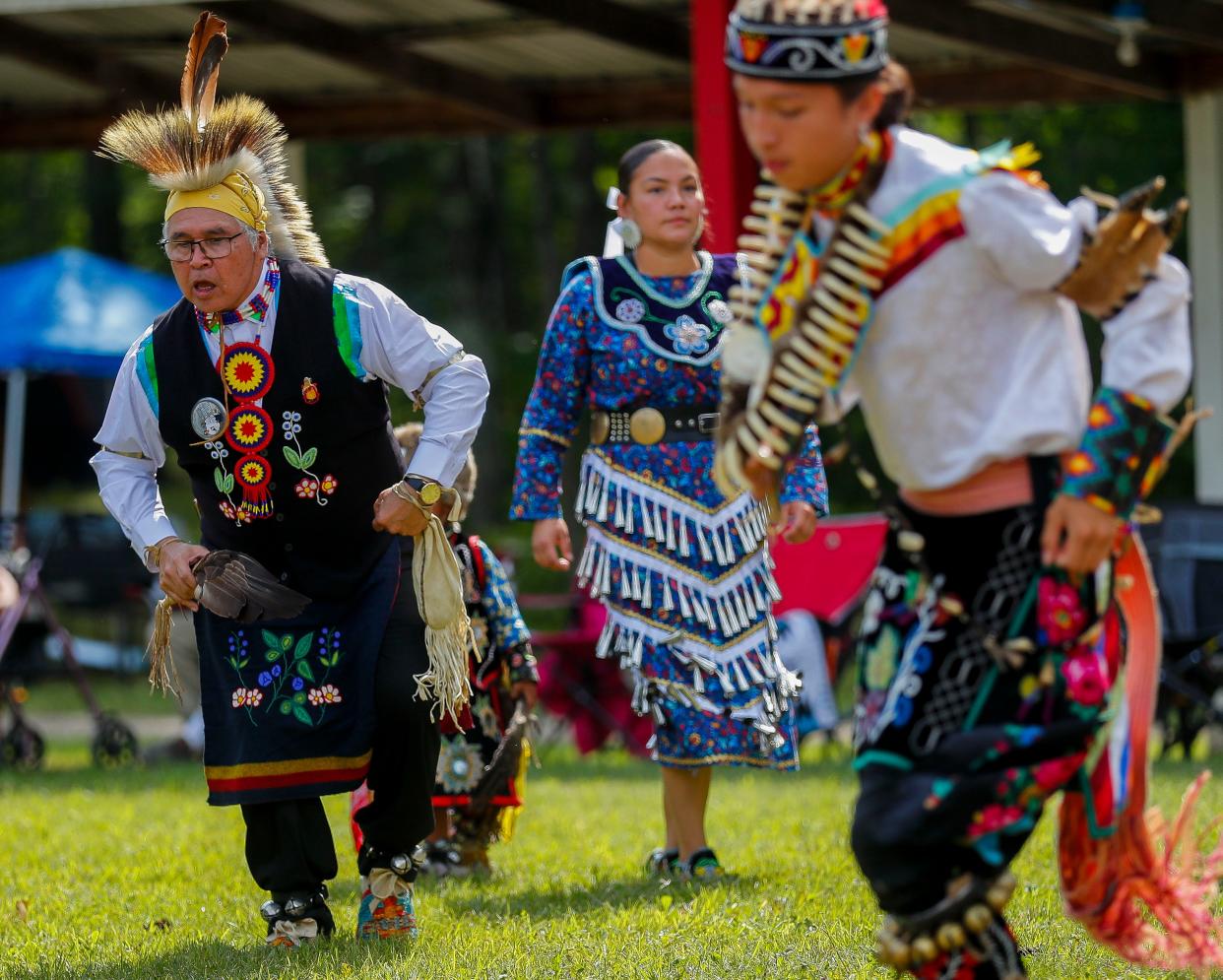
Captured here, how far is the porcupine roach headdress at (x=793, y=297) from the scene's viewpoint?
3.18 meters

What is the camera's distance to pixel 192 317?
4863 mm

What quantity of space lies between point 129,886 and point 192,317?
203 centimetres

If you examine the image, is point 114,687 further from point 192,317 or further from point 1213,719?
point 192,317

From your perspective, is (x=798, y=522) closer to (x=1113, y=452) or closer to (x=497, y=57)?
(x=1113, y=452)

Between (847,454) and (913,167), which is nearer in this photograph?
(913,167)

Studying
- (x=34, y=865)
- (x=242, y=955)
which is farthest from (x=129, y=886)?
(x=242, y=955)

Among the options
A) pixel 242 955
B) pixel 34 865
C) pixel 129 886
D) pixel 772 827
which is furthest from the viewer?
pixel 772 827

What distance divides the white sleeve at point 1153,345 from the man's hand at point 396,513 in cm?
194

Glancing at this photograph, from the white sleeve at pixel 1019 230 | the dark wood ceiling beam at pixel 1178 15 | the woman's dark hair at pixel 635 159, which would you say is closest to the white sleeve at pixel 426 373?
the woman's dark hair at pixel 635 159

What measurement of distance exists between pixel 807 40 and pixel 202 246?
2031mm

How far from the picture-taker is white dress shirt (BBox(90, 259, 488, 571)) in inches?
187

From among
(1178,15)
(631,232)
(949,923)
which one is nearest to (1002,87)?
(1178,15)

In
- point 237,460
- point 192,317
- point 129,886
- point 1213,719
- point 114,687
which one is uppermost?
point 192,317

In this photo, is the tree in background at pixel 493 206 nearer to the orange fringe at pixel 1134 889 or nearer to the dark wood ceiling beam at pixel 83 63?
the dark wood ceiling beam at pixel 83 63
